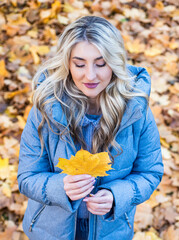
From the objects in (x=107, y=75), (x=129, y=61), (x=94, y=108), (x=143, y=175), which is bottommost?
(x=129, y=61)

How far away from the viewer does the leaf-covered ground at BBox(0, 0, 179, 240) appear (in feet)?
7.45

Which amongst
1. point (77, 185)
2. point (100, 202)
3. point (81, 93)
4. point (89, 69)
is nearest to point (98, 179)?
point (100, 202)

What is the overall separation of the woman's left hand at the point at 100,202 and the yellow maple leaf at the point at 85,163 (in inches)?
6.8

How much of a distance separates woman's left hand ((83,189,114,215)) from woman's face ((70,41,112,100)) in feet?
1.56

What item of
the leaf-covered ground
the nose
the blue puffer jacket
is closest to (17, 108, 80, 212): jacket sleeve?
the blue puffer jacket

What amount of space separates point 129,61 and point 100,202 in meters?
2.28

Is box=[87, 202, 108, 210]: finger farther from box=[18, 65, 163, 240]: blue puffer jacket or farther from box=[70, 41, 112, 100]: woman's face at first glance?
box=[70, 41, 112, 100]: woman's face

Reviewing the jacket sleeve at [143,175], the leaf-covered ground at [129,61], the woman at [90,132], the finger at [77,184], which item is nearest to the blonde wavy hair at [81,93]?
the woman at [90,132]

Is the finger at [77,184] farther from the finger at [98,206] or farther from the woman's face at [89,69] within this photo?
the woman's face at [89,69]

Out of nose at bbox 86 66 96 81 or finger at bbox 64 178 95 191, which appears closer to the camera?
finger at bbox 64 178 95 191

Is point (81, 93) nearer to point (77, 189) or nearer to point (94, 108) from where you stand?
point (94, 108)

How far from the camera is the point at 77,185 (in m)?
1.11

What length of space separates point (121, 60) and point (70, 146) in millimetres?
483

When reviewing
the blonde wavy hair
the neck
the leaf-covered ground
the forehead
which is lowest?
the leaf-covered ground
